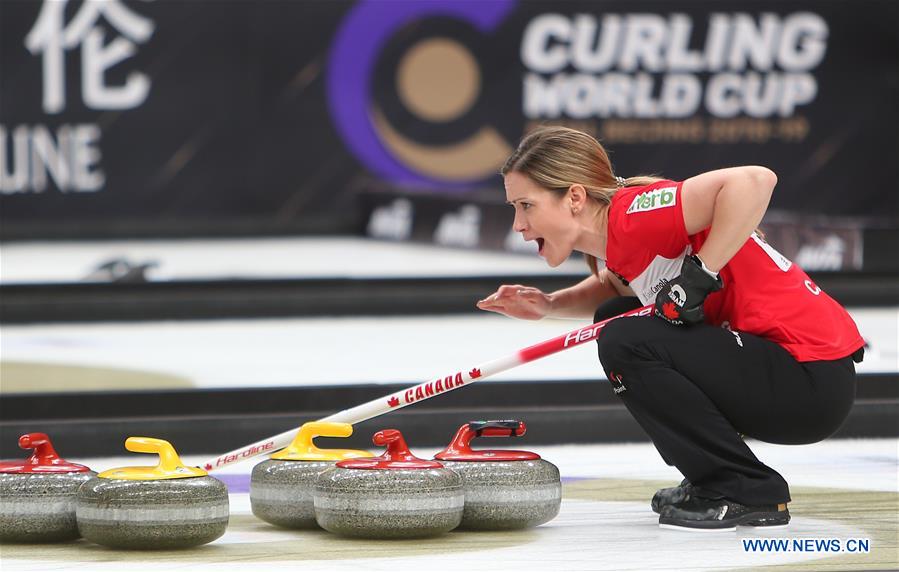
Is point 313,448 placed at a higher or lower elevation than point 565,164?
lower

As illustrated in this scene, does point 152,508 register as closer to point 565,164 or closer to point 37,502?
point 37,502

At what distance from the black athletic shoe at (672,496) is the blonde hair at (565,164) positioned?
0.48m

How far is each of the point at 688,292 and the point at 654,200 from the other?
0.16 meters

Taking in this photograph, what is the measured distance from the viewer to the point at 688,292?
6.97 feet

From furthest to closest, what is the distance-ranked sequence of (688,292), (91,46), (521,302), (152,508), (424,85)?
(424,85) < (91,46) < (521,302) < (688,292) < (152,508)

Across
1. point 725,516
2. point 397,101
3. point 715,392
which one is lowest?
point 725,516

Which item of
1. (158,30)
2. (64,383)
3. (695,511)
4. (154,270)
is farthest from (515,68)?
(695,511)

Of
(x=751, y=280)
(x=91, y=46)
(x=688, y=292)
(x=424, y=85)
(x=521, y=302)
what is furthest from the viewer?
(x=424, y=85)

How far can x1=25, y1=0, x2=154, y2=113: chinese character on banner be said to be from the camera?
302 inches

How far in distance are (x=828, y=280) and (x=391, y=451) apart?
159 inches

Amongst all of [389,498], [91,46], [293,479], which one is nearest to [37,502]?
[293,479]

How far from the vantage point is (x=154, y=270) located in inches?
243

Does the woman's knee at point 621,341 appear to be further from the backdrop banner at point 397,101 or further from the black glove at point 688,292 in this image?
the backdrop banner at point 397,101

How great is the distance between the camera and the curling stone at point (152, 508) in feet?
6.52
